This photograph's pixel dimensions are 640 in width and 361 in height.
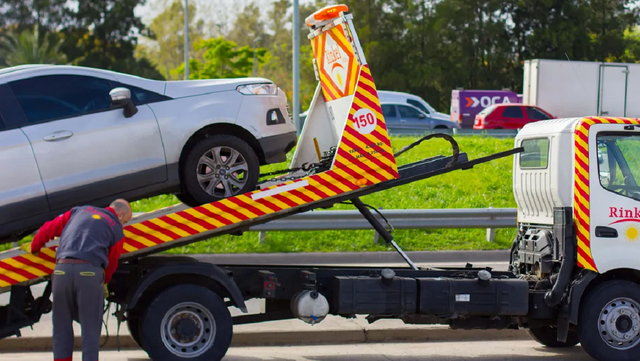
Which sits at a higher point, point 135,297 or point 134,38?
point 134,38

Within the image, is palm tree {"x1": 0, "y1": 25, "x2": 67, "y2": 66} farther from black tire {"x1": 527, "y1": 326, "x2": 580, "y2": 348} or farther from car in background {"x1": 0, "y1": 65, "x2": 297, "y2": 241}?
black tire {"x1": 527, "y1": 326, "x2": 580, "y2": 348}

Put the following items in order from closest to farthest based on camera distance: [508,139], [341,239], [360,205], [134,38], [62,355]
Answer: [62,355] < [360,205] < [341,239] < [508,139] < [134,38]

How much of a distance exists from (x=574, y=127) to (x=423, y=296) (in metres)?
1.99

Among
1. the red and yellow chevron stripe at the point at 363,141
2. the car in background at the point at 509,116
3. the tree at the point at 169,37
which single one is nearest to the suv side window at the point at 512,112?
the car in background at the point at 509,116

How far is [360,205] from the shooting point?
7465 millimetres

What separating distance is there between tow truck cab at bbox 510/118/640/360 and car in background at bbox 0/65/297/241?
2.51 m

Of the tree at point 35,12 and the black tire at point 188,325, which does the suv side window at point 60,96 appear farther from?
the tree at point 35,12

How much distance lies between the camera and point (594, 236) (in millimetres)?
7055

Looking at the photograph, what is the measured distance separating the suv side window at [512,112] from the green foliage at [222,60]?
2433cm

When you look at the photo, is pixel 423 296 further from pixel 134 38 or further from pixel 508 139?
pixel 134 38

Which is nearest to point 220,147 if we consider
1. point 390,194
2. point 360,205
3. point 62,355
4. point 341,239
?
point 360,205

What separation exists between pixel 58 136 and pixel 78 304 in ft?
4.57

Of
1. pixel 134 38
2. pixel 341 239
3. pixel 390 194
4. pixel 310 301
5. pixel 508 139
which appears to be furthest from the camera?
pixel 134 38

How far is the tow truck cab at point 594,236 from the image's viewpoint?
7031 millimetres
